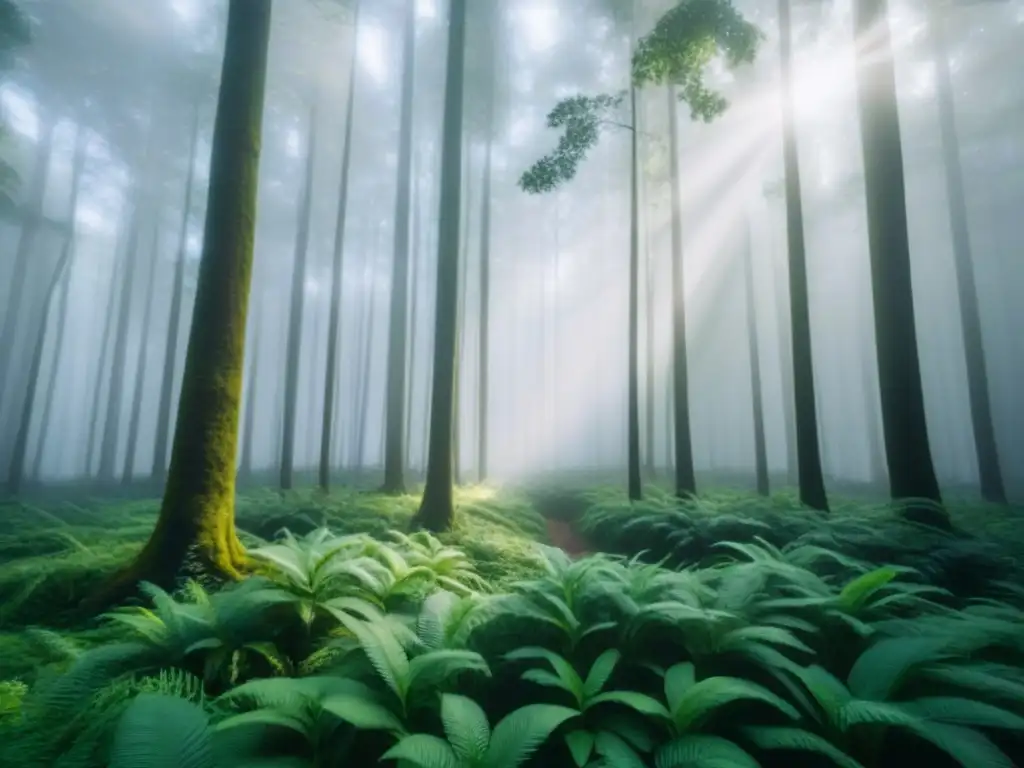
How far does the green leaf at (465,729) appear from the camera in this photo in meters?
2.04

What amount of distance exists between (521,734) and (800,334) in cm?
992

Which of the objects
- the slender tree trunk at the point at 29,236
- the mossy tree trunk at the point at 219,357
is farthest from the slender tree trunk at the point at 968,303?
the slender tree trunk at the point at 29,236

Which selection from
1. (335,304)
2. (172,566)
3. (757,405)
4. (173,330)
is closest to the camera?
(172,566)

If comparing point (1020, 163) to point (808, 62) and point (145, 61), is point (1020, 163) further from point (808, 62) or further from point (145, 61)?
point (145, 61)

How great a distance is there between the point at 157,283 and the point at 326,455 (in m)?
41.2

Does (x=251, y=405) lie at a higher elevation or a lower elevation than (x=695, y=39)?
lower

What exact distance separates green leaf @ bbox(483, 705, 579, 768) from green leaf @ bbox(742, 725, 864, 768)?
2.81 feet

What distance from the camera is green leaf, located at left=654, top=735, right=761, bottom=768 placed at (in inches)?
77.9

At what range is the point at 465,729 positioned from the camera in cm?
210

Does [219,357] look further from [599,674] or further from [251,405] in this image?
[251,405]

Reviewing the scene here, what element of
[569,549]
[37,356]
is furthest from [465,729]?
[37,356]

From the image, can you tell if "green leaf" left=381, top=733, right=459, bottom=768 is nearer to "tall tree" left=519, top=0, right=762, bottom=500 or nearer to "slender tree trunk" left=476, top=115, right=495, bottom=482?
"tall tree" left=519, top=0, right=762, bottom=500

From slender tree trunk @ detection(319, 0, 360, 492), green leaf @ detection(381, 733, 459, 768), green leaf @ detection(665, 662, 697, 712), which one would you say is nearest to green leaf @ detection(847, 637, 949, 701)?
green leaf @ detection(665, 662, 697, 712)

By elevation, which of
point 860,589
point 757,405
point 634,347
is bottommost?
point 860,589
